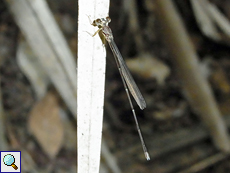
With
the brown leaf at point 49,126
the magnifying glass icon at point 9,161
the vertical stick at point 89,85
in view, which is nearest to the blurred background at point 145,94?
the brown leaf at point 49,126

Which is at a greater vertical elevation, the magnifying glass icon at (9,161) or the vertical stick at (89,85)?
the vertical stick at (89,85)

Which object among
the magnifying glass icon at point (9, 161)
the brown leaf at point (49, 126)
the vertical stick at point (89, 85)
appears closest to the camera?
the vertical stick at point (89, 85)

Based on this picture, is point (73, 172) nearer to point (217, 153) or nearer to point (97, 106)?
point (217, 153)

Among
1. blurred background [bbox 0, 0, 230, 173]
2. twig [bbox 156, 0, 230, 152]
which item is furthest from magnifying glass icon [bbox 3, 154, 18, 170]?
twig [bbox 156, 0, 230, 152]

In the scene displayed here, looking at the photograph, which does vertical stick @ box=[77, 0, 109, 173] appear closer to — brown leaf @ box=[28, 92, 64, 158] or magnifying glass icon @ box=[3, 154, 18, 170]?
magnifying glass icon @ box=[3, 154, 18, 170]

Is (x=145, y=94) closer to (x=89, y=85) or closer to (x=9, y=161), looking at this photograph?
(x=9, y=161)

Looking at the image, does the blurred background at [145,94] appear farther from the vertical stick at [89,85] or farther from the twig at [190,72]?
the vertical stick at [89,85]

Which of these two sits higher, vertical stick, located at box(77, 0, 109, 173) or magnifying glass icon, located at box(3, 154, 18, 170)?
vertical stick, located at box(77, 0, 109, 173)

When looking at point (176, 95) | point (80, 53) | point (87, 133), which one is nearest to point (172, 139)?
point (176, 95)
